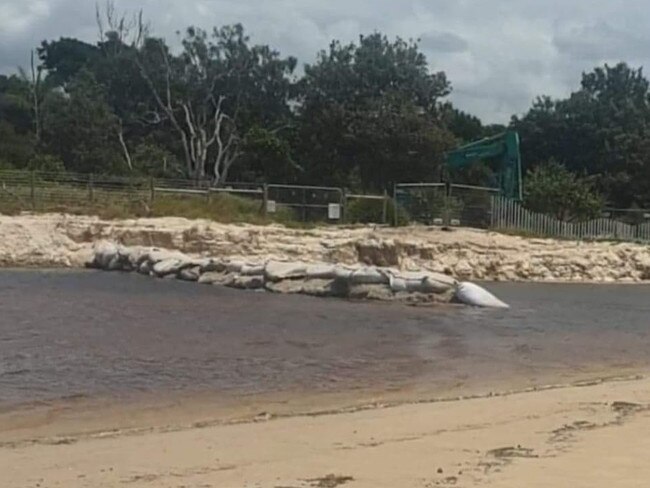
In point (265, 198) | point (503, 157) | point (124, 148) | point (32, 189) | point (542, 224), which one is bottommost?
point (542, 224)

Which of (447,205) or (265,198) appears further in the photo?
(447,205)

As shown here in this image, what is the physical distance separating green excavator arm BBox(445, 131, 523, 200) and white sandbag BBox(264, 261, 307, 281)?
71.3ft

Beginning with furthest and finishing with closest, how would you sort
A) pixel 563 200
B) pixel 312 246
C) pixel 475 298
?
1. pixel 563 200
2. pixel 312 246
3. pixel 475 298

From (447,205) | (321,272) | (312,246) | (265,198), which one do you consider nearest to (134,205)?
(265,198)

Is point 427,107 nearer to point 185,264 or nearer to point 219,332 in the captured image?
point 185,264

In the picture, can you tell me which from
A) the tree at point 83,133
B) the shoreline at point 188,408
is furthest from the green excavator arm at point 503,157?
the shoreline at point 188,408

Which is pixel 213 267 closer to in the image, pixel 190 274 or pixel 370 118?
pixel 190 274

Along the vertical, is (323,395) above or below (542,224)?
below

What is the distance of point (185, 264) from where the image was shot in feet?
111

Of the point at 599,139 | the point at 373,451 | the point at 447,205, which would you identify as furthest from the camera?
the point at 599,139

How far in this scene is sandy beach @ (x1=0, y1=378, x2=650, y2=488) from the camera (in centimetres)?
822

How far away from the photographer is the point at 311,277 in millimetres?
30562

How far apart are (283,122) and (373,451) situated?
6257 centimetres

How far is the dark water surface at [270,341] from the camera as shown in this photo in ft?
49.3
